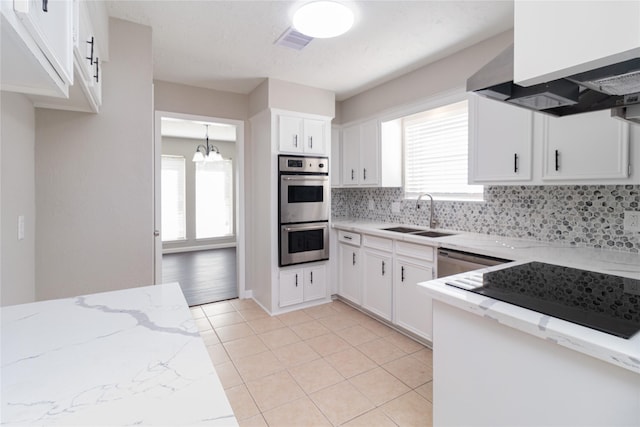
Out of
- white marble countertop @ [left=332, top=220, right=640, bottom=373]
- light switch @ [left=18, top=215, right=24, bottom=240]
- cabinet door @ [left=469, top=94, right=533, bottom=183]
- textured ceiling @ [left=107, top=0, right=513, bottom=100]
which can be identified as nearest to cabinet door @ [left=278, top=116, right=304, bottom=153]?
textured ceiling @ [left=107, top=0, right=513, bottom=100]

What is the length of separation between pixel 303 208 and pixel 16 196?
2.38m

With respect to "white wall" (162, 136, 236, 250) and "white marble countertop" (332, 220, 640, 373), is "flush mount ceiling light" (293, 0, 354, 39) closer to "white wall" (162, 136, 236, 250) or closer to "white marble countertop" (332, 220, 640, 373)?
"white marble countertop" (332, 220, 640, 373)

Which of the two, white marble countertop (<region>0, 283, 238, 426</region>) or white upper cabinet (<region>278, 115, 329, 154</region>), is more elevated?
white upper cabinet (<region>278, 115, 329, 154</region>)

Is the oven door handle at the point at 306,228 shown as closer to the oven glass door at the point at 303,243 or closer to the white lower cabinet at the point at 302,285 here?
→ the oven glass door at the point at 303,243

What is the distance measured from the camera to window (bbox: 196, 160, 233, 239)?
286 inches

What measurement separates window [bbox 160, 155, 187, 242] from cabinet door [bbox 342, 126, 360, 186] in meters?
4.46

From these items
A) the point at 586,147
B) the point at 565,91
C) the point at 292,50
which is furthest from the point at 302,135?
the point at 565,91

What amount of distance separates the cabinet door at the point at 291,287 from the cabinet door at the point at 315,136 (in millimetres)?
1402

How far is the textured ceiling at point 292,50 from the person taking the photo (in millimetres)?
2145

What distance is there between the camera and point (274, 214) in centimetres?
346

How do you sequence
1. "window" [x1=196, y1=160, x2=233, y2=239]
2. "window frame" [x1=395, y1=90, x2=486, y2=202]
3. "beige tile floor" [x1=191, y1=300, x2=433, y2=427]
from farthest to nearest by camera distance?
"window" [x1=196, y1=160, x2=233, y2=239] < "window frame" [x1=395, y1=90, x2=486, y2=202] < "beige tile floor" [x1=191, y1=300, x2=433, y2=427]

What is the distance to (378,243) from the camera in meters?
3.17

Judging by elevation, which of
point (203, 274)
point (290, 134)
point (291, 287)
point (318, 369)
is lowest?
point (318, 369)

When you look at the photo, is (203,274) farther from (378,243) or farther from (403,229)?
(403,229)
